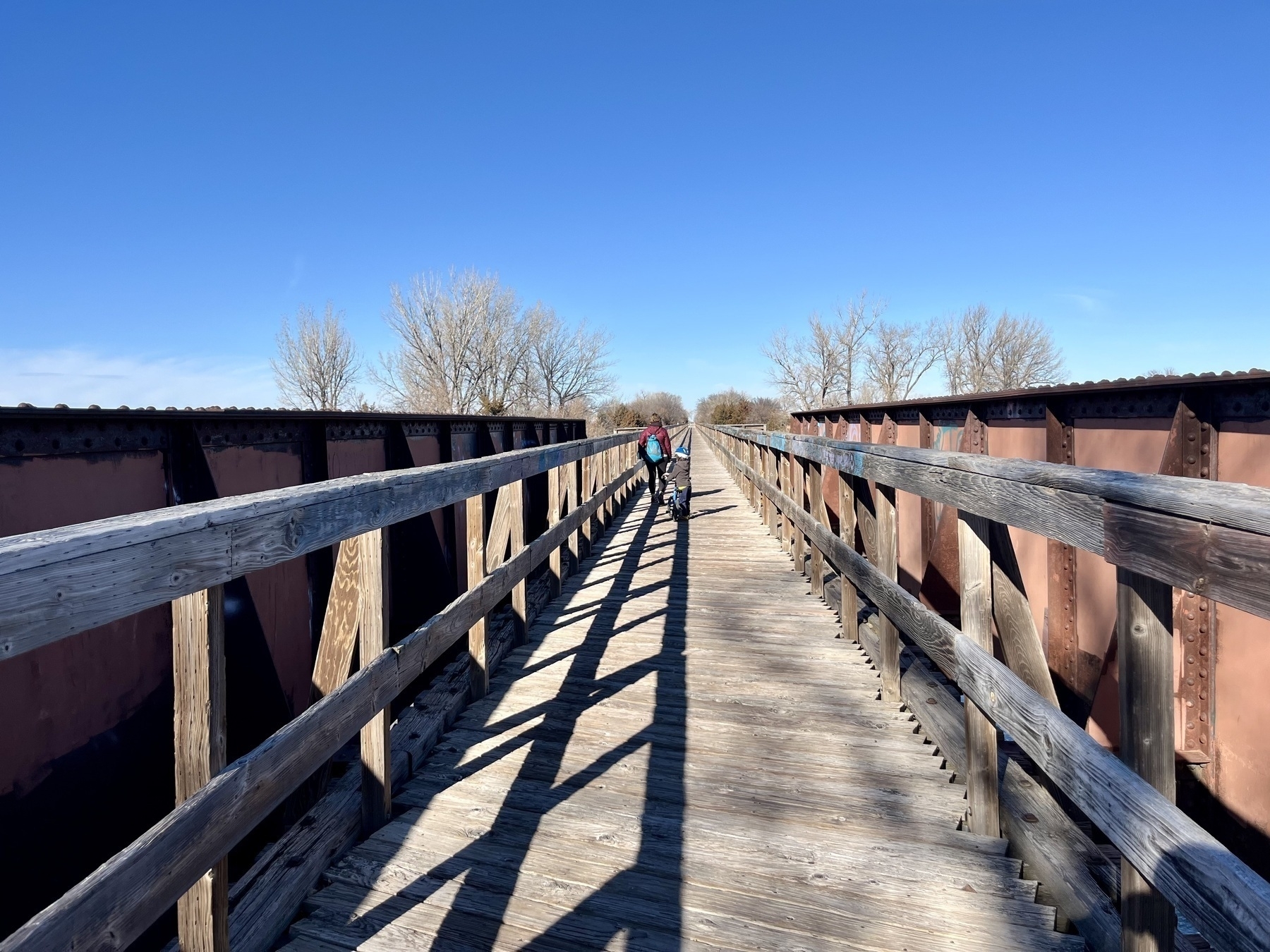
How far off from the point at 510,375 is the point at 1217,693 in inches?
1890

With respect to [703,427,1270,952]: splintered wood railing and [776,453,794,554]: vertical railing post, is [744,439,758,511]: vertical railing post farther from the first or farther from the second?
[703,427,1270,952]: splintered wood railing

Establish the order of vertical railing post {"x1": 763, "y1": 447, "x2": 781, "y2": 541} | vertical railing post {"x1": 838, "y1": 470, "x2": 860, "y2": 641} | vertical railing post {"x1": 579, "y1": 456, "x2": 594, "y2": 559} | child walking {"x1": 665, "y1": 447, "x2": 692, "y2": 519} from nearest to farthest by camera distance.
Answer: vertical railing post {"x1": 838, "y1": 470, "x2": 860, "y2": 641} < vertical railing post {"x1": 579, "y1": 456, "x2": 594, "y2": 559} < vertical railing post {"x1": 763, "y1": 447, "x2": 781, "y2": 541} < child walking {"x1": 665, "y1": 447, "x2": 692, "y2": 519}

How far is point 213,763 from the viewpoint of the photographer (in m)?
1.61

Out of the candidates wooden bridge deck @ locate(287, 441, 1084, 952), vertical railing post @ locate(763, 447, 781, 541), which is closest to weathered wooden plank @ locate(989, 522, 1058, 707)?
wooden bridge deck @ locate(287, 441, 1084, 952)

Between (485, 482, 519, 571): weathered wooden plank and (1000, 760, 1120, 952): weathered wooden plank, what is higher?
(485, 482, 519, 571): weathered wooden plank

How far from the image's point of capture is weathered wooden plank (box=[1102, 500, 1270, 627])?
1177 millimetres

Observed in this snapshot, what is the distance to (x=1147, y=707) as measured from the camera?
1578 millimetres

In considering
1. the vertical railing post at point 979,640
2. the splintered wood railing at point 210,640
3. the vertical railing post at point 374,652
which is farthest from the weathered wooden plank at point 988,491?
the vertical railing post at point 374,652

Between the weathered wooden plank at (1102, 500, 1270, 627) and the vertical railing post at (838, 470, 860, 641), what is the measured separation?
315 cm

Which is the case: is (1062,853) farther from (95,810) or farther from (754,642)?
(95,810)

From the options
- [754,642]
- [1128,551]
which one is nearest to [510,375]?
[754,642]

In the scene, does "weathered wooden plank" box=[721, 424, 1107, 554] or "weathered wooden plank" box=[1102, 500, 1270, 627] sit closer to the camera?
"weathered wooden plank" box=[1102, 500, 1270, 627]

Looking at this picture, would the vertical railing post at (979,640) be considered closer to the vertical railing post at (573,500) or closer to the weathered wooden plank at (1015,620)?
the weathered wooden plank at (1015,620)

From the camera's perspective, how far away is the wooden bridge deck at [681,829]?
2113 mm
